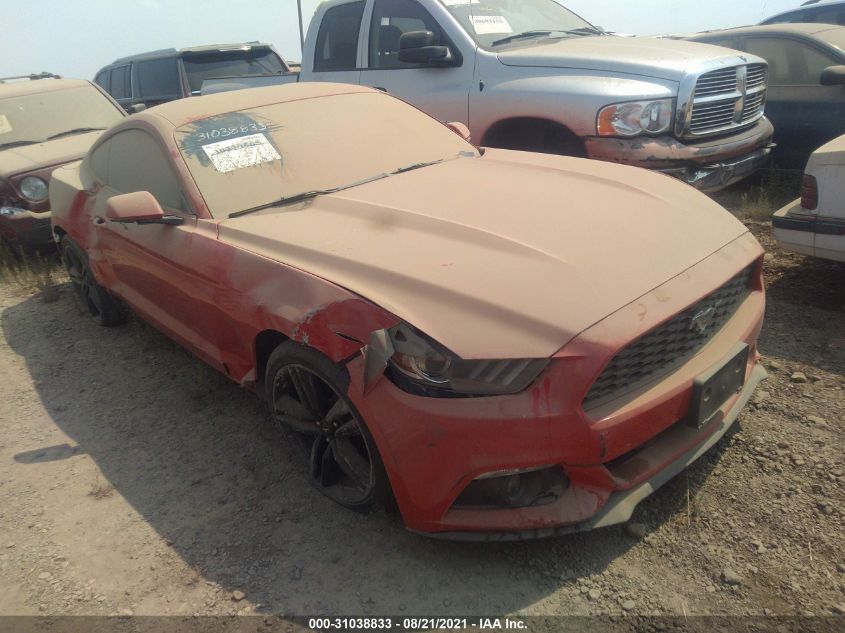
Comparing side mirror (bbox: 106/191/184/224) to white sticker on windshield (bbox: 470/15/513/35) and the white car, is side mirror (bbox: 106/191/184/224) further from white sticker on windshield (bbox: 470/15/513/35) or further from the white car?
the white car

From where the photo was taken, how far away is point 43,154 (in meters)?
6.55

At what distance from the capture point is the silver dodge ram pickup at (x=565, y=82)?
4664 mm

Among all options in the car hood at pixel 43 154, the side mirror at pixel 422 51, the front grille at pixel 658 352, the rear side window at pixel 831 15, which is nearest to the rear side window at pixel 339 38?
the side mirror at pixel 422 51

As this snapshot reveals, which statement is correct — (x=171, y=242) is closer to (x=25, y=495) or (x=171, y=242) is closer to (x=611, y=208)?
(x=25, y=495)

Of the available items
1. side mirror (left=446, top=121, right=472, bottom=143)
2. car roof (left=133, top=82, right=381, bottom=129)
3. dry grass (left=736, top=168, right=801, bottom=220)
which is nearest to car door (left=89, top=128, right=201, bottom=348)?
car roof (left=133, top=82, right=381, bottom=129)

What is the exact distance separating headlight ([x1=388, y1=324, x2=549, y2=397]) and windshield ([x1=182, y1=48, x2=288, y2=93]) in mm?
8273

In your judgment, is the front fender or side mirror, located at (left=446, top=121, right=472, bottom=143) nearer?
side mirror, located at (left=446, top=121, right=472, bottom=143)

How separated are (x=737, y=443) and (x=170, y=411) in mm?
2921

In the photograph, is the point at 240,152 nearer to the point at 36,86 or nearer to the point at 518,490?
the point at 518,490

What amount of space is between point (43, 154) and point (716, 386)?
656cm

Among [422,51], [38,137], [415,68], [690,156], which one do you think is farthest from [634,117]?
[38,137]

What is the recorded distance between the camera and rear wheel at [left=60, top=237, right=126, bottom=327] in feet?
15.9

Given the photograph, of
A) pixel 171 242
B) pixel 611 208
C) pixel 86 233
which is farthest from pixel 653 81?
pixel 86 233

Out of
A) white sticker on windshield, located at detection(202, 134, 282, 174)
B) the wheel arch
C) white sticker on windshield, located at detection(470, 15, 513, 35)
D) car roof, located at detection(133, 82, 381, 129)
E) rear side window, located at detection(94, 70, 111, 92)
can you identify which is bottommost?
the wheel arch
